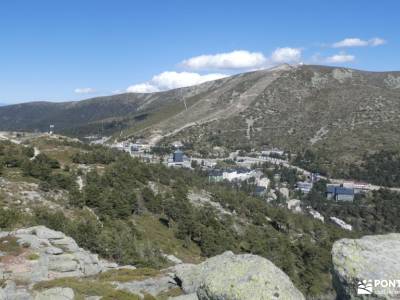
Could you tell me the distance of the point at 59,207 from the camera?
2425 inches

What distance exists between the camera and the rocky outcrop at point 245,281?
14344mm

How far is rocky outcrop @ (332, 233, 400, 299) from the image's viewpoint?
12.6m

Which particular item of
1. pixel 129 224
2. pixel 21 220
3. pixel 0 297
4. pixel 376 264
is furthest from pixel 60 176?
pixel 376 264


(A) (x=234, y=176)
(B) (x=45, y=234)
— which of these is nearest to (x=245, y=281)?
(B) (x=45, y=234)

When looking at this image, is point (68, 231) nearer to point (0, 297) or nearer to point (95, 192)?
point (95, 192)

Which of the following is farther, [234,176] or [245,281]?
[234,176]

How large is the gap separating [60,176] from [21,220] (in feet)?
81.0

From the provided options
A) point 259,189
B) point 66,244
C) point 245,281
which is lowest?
point 259,189

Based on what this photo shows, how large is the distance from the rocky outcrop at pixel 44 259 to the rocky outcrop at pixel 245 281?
57.4 ft

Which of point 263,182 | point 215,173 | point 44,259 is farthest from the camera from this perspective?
point 215,173

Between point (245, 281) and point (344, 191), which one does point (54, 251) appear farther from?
point (344, 191)

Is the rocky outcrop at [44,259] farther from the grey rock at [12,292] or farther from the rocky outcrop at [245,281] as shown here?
the rocky outcrop at [245,281]

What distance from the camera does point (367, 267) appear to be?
1320 cm

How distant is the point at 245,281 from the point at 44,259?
22.5 m
